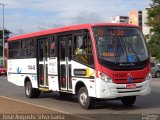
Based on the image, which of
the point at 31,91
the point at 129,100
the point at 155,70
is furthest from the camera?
the point at 155,70

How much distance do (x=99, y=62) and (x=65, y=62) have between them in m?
2.36

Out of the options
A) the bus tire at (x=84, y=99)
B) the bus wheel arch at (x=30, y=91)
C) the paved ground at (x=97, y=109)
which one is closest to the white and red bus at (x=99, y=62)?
the bus tire at (x=84, y=99)

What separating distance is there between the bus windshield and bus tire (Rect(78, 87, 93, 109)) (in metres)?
1.38

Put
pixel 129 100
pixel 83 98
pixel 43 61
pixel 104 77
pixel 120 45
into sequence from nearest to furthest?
pixel 104 77, pixel 120 45, pixel 83 98, pixel 129 100, pixel 43 61

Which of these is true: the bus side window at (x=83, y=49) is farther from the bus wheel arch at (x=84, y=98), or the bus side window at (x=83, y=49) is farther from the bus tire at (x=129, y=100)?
the bus tire at (x=129, y=100)

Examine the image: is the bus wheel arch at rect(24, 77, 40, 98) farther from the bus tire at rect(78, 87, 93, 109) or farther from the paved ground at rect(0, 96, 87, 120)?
the bus tire at rect(78, 87, 93, 109)

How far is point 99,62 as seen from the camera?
46.6ft

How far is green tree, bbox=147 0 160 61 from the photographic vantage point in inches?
1984

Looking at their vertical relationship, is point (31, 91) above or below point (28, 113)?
above

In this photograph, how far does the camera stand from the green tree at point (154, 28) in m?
50.4

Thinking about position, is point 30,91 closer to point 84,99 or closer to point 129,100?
point 84,99

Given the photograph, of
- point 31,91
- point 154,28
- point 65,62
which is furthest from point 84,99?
point 154,28

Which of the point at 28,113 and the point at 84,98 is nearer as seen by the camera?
the point at 28,113

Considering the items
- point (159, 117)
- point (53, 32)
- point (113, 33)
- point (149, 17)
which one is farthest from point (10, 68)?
point (149, 17)
